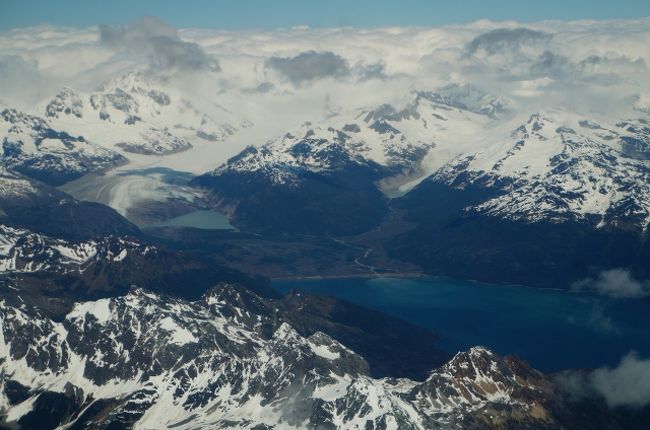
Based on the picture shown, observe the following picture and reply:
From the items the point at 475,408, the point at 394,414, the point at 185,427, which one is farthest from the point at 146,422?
the point at 475,408

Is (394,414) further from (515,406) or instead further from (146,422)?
(146,422)

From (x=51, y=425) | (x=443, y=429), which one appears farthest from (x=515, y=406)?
(x=51, y=425)

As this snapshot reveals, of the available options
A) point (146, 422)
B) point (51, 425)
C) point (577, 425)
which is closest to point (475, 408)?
point (577, 425)

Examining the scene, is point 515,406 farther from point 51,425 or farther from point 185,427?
point 51,425

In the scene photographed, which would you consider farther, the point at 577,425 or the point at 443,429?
the point at 577,425

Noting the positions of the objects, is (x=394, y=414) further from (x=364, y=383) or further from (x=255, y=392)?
(x=255, y=392)

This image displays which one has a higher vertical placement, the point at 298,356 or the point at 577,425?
the point at 298,356

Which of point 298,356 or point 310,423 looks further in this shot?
point 298,356

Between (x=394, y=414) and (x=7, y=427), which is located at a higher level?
(x=394, y=414)
